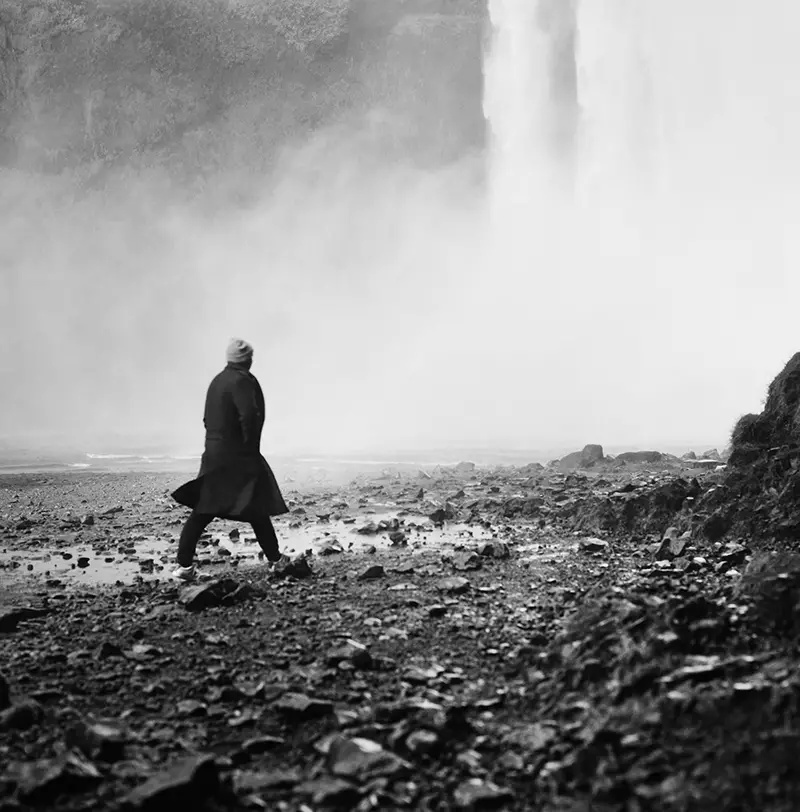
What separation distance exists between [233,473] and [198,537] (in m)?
0.90

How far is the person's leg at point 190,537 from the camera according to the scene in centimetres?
905

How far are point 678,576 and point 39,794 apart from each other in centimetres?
590

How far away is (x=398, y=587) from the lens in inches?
298

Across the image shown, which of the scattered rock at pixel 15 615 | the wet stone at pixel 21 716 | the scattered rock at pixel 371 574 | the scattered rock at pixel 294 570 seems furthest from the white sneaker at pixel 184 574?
the wet stone at pixel 21 716

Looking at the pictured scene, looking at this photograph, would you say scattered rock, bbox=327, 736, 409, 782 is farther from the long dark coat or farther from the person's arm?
the person's arm

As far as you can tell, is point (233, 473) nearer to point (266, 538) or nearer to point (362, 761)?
point (266, 538)

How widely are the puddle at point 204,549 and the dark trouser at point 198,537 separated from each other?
1.01ft

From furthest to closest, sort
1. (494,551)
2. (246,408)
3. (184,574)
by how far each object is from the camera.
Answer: (494,551) < (246,408) < (184,574)

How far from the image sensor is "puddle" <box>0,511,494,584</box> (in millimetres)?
9234

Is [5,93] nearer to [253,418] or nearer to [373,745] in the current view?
[253,418]

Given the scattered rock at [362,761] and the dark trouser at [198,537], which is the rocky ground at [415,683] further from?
the dark trouser at [198,537]

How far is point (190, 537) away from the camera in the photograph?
29.8 ft

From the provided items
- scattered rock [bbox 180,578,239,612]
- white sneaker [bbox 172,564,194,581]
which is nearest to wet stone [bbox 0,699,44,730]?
scattered rock [bbox 180,578,239,612]

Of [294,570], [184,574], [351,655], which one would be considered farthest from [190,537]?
[351,655]
